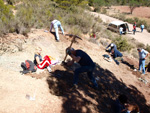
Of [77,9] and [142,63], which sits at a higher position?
[77,9]

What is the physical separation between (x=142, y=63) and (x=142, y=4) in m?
46.3

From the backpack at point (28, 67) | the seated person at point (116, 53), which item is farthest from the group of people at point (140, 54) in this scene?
the backpack at point (28, 67)

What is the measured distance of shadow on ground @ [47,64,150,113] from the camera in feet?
11.6

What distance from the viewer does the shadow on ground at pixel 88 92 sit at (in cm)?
352

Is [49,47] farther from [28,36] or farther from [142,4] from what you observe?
[142,4]

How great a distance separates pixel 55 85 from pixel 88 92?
45.3 inches

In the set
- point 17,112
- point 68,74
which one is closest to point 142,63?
point 68,74

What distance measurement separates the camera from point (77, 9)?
40.2 ft

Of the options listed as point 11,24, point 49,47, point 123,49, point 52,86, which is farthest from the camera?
point 123,49

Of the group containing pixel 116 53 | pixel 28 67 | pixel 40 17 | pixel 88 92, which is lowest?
pixel 88 92

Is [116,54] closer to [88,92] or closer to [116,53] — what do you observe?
[116,53]

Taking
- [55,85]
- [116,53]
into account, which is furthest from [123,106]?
[116,53]

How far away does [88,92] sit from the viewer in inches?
169

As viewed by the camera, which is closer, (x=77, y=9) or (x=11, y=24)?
(x=11, y=24)
